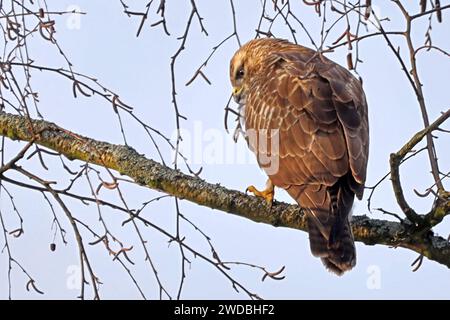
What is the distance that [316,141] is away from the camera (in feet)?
13.9

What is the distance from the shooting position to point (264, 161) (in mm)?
4574

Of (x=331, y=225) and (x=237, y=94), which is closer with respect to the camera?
(x=331, y=225)

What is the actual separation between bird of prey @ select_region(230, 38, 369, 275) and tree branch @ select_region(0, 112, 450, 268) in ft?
0.38

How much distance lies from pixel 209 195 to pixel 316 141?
2.34 ft

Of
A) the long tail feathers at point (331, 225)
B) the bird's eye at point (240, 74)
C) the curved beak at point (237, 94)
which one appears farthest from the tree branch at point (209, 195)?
the bird's eye at point (240, 74)

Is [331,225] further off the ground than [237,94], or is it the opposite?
[237,94]

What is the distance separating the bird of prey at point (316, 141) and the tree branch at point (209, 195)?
4.6 inches

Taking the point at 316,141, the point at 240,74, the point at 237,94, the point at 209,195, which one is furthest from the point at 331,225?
the point at 240,74

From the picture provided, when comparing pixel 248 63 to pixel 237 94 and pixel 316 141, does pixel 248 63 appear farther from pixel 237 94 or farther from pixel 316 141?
pixel 316 141
